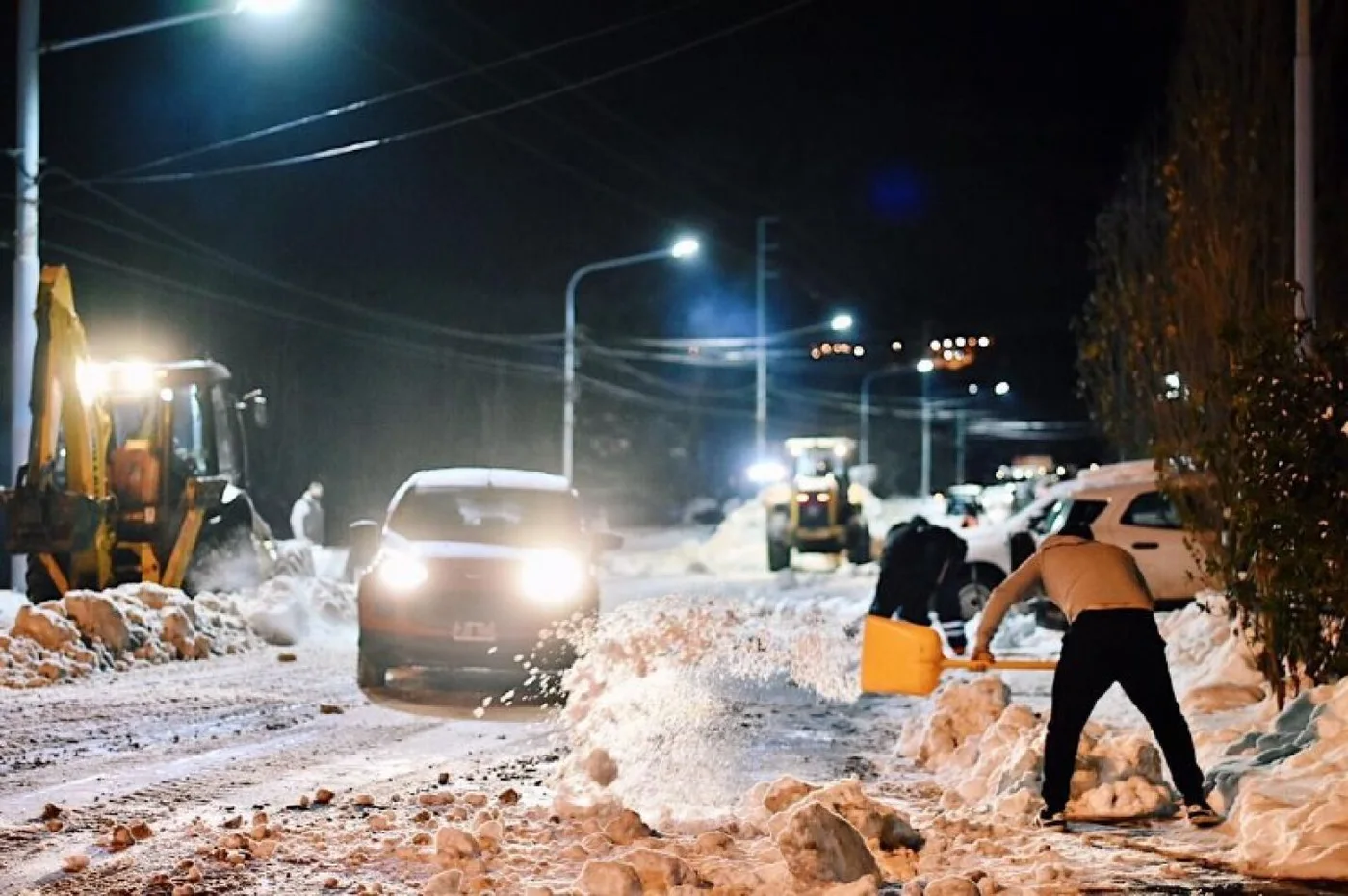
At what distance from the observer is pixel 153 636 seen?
1471 cm

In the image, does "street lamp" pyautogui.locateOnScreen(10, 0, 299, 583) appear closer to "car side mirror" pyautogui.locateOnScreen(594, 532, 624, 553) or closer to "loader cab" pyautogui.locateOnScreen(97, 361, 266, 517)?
"loader cab" pyautogui.locateOnScreen(97, 361, 266, 517)

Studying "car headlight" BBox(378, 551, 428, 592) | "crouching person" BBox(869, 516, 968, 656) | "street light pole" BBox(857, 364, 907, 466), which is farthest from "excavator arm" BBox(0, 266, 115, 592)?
"street light pole" BBox(857, 364, 907, 466)

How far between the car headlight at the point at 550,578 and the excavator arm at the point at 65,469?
6303mm

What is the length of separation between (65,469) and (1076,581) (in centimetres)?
1262

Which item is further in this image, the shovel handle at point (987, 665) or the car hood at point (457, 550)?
the car hood at point (457, 550)

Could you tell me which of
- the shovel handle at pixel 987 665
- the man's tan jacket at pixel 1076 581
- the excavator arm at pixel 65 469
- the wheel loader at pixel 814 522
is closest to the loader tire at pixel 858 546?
the wheel loader at pixel 814 522

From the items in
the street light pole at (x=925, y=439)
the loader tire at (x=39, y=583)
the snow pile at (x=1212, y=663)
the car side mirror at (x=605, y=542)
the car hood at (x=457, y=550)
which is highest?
the street light pole at (x=925, y=439)

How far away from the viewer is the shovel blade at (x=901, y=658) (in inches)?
350

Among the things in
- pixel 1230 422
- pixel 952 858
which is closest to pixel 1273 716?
pixel 1230 422

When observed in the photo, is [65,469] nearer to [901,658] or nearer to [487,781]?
[487,781]

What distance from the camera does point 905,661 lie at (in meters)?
8.94

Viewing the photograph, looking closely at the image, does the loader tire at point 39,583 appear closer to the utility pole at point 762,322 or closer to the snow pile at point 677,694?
the snow pile at point 677,694

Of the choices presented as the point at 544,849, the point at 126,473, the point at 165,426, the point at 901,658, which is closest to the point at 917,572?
the point at 901,658

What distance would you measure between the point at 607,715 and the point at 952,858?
4391 millimetres
